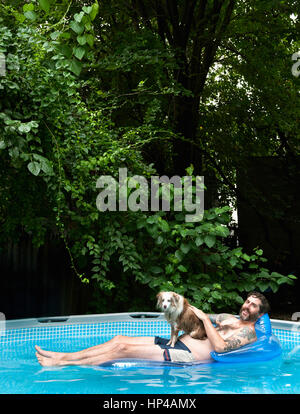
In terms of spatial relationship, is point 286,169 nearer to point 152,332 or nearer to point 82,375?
point 152,332

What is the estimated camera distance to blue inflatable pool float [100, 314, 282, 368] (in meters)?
4.54

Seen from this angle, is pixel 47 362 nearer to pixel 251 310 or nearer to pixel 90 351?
pixel 90 351

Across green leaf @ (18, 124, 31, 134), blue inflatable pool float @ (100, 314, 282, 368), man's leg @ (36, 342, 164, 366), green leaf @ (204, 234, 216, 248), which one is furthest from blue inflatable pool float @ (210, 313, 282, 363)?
green leaf @ (18, 124, 31, 134)

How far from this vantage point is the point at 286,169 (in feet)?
37.0

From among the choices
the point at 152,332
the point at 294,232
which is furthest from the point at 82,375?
the point at 294,232

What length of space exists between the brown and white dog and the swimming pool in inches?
11.2

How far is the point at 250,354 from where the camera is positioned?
461cm

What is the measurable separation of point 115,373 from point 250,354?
1175 millimetres

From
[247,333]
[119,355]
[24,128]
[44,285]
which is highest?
[24,128]

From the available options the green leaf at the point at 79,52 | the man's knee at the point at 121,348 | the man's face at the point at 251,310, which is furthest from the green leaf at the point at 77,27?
the man's face at the point at 251,310

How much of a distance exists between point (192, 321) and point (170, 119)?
480 centimetres

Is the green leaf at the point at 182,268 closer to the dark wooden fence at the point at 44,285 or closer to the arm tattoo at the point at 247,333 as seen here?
the arm tattoo at the point at 247,333

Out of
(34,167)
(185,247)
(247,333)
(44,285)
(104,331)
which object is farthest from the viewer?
(44,285)

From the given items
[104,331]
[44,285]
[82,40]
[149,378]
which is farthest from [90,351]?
[44,285]
